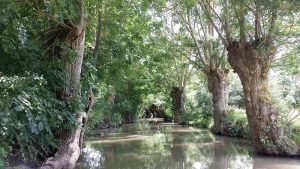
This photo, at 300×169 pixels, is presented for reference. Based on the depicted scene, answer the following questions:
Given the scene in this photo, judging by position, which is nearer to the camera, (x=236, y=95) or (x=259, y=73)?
(x=259, y=73)

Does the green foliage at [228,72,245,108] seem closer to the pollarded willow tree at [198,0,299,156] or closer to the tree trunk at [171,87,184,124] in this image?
the tree trunk at [171,87,184,124]

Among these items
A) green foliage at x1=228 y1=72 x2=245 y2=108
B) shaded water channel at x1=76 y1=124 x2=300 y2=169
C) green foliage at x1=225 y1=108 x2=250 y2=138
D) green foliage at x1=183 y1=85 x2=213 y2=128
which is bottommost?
shaded water channel at x1=76 y1=124 x2=300 y2=169

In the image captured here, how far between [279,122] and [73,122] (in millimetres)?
7220

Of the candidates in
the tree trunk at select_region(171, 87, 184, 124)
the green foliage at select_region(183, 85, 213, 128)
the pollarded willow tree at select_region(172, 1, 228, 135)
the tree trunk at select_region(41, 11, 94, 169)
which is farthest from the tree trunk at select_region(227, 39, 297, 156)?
the tree trunk at select_region(171, 87, 184, 124)

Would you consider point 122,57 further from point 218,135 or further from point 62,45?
point 218,135

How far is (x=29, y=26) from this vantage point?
29.1ft

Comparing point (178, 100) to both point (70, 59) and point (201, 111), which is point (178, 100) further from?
point (70, 59)

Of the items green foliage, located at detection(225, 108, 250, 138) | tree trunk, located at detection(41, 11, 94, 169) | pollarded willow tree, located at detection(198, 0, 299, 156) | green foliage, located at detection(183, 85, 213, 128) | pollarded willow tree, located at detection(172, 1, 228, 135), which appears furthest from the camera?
green foliage, located at detection(183, 85, 213, 128)

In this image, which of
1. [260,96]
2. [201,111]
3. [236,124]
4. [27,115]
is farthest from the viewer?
[201,111]

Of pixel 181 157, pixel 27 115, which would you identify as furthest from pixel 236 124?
pixel 27 115

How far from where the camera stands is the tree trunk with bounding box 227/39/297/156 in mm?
12078

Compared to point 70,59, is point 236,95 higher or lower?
higher

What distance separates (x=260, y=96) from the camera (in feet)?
41.0

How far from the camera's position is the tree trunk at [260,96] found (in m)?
12.1
